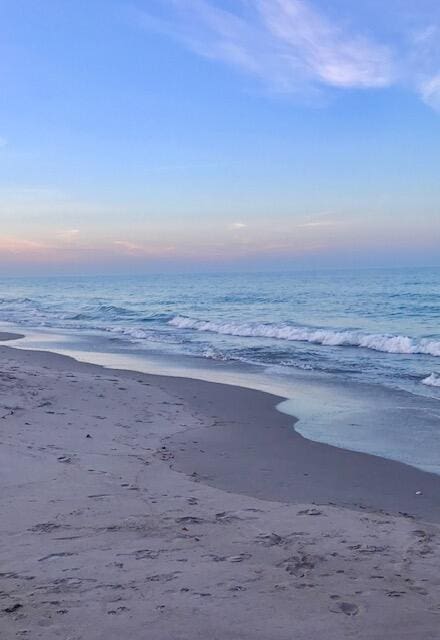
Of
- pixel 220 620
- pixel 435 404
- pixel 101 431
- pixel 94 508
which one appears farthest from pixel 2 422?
pixel 435 404

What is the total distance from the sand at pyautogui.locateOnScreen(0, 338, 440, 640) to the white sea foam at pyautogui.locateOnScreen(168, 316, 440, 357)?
11778mm

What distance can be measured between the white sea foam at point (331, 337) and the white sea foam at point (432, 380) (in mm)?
4732

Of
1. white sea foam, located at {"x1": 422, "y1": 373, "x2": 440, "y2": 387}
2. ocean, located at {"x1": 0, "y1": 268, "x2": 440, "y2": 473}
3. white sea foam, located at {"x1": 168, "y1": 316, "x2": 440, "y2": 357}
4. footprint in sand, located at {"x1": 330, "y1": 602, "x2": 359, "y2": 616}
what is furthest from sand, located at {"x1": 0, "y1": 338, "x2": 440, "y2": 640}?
white sea foam, located at {"x1": 168, "y1": 316, "x2": 440, "y2": 357}

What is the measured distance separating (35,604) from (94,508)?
1.67 metres

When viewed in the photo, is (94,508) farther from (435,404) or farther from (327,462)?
(435,404)

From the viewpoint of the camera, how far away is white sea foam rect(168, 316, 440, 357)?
19.5m

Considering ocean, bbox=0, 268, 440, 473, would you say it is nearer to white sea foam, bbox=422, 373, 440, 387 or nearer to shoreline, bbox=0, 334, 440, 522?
white sea foam, bbox=422, 373, 440, 387

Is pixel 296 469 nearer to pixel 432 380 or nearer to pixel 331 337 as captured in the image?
pixel 432 380

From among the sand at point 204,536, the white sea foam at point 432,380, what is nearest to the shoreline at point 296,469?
the sand at point 204,536

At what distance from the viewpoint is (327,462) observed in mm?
7637

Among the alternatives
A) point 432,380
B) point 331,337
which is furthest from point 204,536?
point 331,337

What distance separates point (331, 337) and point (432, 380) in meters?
8.75

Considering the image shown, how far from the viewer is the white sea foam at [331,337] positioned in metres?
19.5

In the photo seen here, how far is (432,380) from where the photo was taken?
1380cm
